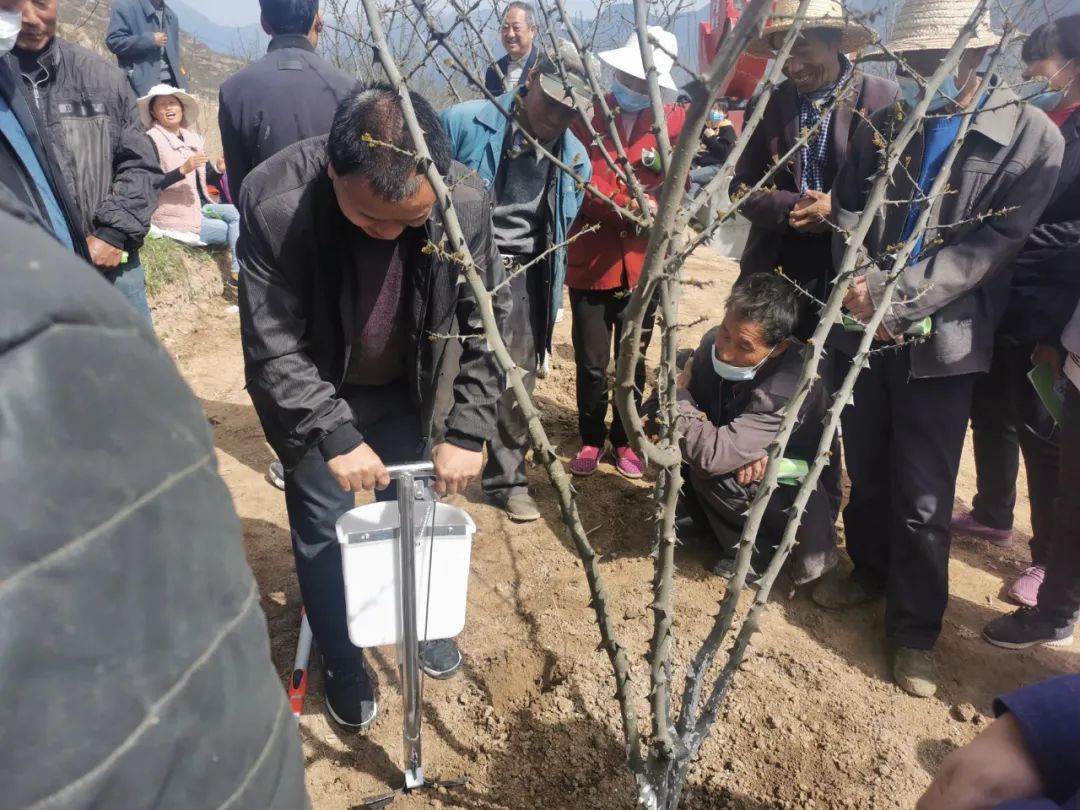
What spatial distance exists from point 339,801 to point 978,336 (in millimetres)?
2229

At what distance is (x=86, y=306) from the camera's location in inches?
20.1

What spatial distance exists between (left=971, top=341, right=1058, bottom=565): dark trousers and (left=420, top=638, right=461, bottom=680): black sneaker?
89.9 inches

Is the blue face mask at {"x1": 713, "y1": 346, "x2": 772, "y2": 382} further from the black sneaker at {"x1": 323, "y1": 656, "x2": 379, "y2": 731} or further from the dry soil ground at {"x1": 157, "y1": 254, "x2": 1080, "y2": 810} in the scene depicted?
the black sneaker at {"x1": 323, "y1": 656, "x2": 379, "y2": 731}

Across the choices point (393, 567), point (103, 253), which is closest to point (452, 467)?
point (393, 567)

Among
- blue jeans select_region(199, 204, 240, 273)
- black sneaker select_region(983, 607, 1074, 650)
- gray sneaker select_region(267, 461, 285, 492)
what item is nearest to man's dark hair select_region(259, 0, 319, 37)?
gray sneaker select_region(267, 461, 285, 492)

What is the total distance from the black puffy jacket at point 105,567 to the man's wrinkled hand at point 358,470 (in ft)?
3.62

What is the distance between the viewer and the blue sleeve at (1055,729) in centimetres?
102

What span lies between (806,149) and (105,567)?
113 inches

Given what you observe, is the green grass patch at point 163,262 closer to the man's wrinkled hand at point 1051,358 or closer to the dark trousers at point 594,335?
the dark trousers at point 594,335

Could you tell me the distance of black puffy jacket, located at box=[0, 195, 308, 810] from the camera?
47 centimetres

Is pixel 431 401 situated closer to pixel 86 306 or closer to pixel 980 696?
pixel 86 306

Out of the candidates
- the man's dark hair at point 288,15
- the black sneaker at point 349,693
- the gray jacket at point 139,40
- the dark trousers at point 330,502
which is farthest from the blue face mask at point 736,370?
the gray jacket at point 139,40

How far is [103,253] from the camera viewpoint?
2.86 m

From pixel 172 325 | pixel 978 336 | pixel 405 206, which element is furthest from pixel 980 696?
pixel 172 325
